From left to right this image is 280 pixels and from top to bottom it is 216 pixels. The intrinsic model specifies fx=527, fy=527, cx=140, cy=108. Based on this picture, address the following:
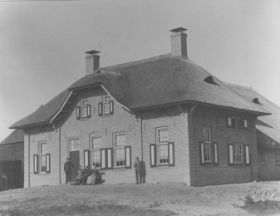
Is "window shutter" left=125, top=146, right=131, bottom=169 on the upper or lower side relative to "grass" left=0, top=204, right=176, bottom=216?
upper

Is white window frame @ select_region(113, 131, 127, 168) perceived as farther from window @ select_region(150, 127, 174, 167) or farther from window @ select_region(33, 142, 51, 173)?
window @ select_region(33, 142, 51, 173)

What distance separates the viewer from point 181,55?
2842 centimetres

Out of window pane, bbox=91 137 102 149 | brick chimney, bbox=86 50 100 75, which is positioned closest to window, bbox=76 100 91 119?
window pane, bbox=91 137 102 149

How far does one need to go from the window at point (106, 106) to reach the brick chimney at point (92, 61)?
4.84 m

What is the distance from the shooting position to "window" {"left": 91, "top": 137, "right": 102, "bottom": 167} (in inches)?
1088

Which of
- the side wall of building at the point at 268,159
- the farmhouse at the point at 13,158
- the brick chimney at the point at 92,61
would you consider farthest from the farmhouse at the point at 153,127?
the farmhouse at the point at 13,158

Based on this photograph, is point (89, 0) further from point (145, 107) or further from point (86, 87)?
point (86, 87)

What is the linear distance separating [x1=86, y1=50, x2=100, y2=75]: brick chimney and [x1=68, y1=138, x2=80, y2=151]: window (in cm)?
503

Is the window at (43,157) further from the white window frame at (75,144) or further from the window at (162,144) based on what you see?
the window at (162,144)

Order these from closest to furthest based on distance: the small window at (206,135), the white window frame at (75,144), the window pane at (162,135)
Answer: the window pane at (162,135) < the small window at (206,135) < the white window frame at (75,144)

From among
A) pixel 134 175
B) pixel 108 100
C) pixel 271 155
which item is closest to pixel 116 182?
pixel 134 175

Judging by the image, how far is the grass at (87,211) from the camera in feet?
53.9

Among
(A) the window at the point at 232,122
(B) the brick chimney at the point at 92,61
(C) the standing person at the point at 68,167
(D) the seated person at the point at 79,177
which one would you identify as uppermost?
(B) the brick chimney at the point at 92,61

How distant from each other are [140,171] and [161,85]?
4.38 meters
